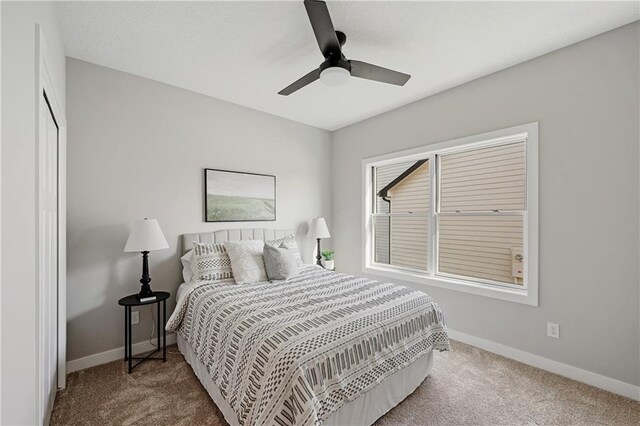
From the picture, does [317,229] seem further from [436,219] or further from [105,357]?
[105,357]

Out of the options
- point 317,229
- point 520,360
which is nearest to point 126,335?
point 317,229

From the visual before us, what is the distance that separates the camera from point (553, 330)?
8.43 ft

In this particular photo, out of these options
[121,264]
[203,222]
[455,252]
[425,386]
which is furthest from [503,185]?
[121,264]

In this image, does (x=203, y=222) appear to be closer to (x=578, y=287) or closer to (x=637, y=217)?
(x=578, y=287)

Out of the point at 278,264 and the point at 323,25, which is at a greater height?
the point at 323,25

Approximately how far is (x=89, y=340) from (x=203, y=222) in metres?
1.45

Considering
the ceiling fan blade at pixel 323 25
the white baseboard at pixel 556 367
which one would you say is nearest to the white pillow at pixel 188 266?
the ceiling fan blade at pixel 323 25

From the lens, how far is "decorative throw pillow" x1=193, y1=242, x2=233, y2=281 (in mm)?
2887

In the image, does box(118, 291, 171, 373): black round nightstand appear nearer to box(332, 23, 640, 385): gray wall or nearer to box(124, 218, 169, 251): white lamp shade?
box(124, 218, 169, 251): white lamp shade

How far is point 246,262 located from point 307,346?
150cm

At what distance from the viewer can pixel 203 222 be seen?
3.36m

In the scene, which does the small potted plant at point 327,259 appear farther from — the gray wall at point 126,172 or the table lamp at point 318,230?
the gray wall at point 126,172

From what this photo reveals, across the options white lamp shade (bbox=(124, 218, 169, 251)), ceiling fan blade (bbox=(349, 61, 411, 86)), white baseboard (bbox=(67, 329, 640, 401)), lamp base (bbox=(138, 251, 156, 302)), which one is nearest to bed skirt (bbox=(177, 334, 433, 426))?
lamp base (bbox=(138, 251, 156, 302))

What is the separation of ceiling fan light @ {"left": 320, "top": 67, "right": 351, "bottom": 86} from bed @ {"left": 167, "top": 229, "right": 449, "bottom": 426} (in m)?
1.61
